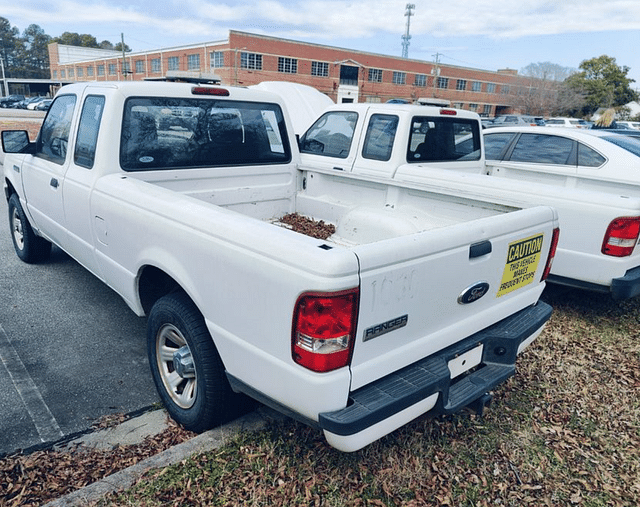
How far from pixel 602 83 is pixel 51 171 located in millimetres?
69315

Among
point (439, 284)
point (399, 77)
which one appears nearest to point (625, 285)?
point (439, 284)

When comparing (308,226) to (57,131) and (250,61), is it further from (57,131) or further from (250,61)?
(250,61)

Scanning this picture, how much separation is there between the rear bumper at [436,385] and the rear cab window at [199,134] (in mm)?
2464

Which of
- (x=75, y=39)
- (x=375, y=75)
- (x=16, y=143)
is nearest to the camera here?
(x=16, y=143)

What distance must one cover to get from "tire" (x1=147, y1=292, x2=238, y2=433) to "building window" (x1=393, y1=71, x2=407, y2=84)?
6721cm

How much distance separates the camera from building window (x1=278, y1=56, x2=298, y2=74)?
55719 mm

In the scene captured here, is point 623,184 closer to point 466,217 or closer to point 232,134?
point 466,217

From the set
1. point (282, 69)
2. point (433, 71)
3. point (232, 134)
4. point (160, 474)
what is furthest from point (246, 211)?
point (433, 71)

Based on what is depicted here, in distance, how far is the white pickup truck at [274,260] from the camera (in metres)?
2.12

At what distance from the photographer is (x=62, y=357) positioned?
3.81 m

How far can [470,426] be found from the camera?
10.5ft

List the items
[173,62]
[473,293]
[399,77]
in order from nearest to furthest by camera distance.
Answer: [473,293] → [173,62] → [399,77]

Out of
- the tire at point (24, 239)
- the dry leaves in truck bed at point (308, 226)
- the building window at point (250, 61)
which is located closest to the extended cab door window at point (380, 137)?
the dry leaves in truck bed at point (308, 226)

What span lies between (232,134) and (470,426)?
114 inches
